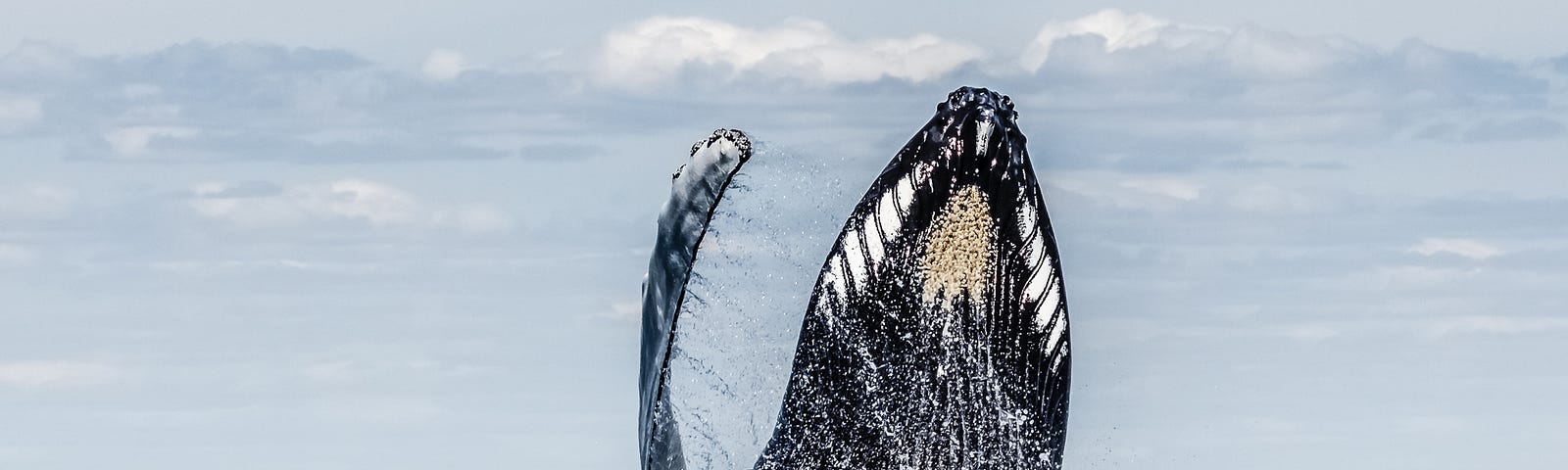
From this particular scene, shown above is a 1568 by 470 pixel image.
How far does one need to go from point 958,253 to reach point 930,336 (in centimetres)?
58

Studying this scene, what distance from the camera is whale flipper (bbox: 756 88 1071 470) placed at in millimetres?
15133

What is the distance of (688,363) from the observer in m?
16.7

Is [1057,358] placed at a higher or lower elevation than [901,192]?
lower

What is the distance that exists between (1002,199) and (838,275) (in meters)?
1.23

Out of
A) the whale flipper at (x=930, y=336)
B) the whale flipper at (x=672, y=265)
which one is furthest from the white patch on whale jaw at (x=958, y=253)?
the whale flipper at (x=672, y=265)

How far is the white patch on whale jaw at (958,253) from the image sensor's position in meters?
15.2

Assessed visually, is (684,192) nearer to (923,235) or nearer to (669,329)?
(669,329)

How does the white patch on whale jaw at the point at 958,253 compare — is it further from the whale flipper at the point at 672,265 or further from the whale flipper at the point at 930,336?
the whale flipper at the point at 672,265

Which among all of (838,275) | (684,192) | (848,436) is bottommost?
(848,436)

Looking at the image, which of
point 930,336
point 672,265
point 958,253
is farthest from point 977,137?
point 672,265

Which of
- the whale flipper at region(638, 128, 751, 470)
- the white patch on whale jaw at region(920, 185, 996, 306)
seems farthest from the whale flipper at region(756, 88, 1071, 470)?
the whale flipper at region(638, 128, 751, 470)


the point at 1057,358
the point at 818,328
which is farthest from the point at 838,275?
the point at 1057,358

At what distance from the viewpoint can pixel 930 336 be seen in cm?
1517

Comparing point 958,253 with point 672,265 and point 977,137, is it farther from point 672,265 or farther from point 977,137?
point 672,265
